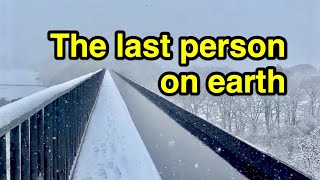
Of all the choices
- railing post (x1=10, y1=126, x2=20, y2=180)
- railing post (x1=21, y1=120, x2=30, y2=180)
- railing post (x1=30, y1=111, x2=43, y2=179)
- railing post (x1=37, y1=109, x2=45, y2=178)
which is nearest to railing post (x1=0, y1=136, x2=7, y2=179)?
railing post (x1=10, y1=126, x2=20, y2=180)

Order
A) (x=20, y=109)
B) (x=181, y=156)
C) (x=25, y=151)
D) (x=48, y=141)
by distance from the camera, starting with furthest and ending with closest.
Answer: (x=181, y=156) < (x=48, y=141) < (x=25, y=151) < (x=20, y=109)

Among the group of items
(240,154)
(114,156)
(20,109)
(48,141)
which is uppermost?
(20,109)

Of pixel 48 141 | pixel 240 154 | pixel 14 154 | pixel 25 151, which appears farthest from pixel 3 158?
pixel 240 154

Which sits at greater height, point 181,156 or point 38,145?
point 38,145

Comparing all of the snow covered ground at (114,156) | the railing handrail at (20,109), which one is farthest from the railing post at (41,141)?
the snow covered ground at (114,156)

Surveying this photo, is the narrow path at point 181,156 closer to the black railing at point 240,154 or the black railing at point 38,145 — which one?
the black railing at point 240,154

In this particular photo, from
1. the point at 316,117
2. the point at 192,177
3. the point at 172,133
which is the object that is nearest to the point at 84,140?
the point at 172,133

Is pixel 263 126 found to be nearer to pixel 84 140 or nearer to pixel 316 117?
pixel 316 117

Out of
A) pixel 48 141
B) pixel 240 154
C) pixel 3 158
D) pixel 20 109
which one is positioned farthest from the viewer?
pixel 240 154

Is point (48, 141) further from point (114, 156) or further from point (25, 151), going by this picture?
point (114, 156)

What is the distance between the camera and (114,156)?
6605 mm

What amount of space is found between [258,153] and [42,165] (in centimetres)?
281

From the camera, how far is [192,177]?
5.24 meters

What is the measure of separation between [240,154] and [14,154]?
3.97 m
